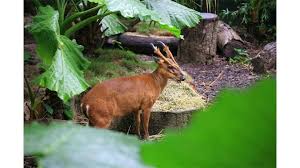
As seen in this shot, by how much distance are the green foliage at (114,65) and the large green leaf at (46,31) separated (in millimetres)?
101

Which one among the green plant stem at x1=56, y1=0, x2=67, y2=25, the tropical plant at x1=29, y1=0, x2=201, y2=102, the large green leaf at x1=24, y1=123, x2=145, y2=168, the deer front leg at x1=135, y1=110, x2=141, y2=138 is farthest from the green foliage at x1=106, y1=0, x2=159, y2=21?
the large green leaf at x1=24, y1=123, x2=145, y2=168

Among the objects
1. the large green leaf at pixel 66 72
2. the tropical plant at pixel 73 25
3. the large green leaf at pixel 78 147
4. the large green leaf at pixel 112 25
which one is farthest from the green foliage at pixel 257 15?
the large green leaf at pixel 78 147

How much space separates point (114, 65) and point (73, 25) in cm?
14

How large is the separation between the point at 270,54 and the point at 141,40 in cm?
29

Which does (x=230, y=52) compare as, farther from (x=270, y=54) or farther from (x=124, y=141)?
(x=124, y=141)

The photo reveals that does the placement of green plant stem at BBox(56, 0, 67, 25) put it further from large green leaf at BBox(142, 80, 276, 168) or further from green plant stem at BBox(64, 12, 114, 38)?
large green leaf at BBox(142, 80, 276, 168)

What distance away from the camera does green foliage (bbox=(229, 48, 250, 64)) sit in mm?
1097

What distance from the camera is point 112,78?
115 cm

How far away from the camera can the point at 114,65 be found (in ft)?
3.83

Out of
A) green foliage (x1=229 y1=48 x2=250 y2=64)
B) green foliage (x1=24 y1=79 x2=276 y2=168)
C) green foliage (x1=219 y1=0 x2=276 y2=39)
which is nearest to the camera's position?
green foliage (x1=24 y1=79 x2=276 y2=168)

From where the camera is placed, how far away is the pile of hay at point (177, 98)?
1.14 meters

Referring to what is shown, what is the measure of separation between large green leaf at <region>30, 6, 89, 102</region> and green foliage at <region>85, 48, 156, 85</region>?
1.1 inches
